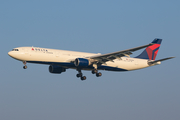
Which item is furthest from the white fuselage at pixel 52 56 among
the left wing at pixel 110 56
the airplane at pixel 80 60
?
the left wing at pixel 110 56

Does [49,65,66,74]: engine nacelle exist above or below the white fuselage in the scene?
below

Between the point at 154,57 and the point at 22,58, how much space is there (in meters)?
29.4

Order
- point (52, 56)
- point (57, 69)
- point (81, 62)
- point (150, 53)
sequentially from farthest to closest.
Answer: point (150, 53)
point (57, 69)
point (81, 62)
point (52, 56)

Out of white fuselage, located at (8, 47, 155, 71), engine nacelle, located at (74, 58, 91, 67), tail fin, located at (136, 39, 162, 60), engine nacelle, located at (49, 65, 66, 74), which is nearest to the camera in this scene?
white fuselage, located at (8, 47, 155, 71)

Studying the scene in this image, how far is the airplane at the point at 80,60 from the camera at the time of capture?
5166 centimetres

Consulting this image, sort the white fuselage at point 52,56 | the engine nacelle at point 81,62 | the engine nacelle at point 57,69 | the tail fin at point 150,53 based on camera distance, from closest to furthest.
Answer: the white fuselage at point 52,56
the engine nacelle at point 81,62
the engine nacelle at point 57,69
the tail fin at point 150,53

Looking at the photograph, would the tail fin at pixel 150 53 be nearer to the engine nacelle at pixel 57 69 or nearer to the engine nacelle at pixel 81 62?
the engine nacelle at pixel 81 62

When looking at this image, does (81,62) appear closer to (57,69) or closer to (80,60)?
(80,60)

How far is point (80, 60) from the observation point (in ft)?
177

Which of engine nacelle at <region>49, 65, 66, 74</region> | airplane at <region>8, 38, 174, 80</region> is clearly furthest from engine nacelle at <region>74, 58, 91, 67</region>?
engine nacelle at <region>49, 65, 66, 74</region>

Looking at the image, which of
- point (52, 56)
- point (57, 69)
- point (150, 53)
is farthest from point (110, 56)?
point (150, 53)

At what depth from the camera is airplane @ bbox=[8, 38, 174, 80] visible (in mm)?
51656

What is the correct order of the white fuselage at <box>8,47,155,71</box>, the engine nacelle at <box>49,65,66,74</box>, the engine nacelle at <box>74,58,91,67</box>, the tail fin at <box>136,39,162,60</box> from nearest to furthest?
the white fuselage at <box>8,47,155,71</box>
the engine nacelle at <box>74,58,91,67</box>
the engine nacelle at <box>49,65,66,74</box>
the tail fin at <box>136,39,162,60</box>

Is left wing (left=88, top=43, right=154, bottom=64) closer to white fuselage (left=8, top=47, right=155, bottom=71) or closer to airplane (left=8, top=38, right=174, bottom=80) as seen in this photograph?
airplane (left=8, top=38, right=174, bottom=80)
